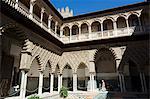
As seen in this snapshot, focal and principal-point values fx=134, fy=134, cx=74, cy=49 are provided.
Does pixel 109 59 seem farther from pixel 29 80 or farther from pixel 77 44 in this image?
pixel 29 80

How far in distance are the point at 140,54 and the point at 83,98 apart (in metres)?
6.82

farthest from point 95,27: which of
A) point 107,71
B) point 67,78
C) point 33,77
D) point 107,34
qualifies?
point 33,77

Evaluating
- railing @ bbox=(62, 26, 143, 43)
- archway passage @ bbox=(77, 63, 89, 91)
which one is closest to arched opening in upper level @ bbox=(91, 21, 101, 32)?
railing @ bbox=(62, 26, 143, 43)

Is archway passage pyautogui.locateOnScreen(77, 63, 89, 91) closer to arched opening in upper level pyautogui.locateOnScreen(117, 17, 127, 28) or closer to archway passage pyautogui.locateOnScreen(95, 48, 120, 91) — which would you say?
archway passage pyautogui.locateOnScreen(95, 48, 120, 91)

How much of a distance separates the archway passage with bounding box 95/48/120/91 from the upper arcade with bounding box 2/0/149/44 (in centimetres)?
287

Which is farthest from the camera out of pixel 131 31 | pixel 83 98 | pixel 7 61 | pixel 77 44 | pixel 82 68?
pixel 82 68

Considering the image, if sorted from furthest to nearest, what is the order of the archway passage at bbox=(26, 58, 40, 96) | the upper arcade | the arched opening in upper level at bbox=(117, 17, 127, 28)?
the arched opening in upper level at bbox=(117, 17, 127, 28) → the archway passage at bbox=(26, 58, 40, 96) → the upper arcade

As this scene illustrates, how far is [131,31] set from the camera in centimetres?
1395

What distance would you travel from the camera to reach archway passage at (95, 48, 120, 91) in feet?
51.0

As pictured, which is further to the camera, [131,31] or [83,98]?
[131,31]

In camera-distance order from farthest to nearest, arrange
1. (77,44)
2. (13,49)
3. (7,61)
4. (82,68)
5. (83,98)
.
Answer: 1. (82,68)
2. (77,44)
3. (83,98)
4. (13,49)
5. (7,61)

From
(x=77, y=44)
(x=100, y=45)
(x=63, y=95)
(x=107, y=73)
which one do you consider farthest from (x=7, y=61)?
(x=107, y=73)

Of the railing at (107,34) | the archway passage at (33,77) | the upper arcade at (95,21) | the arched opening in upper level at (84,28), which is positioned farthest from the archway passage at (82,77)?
the archway passage at (33,77)

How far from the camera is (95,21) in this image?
53.1ft
